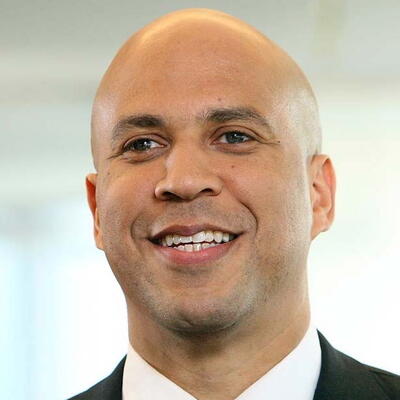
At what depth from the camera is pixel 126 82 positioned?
1745mm

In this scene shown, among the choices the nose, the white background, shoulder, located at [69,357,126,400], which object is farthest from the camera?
the white background

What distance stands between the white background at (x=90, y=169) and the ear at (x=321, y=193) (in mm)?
838

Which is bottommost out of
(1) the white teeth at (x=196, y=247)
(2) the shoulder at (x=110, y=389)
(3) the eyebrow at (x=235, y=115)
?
(2) the shoulder at (x=110, y=389)

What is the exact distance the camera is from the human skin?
1626 millimetres

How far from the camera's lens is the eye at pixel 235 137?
1.68 meters

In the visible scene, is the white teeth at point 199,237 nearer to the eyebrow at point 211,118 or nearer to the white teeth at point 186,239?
the white teeth at point 186,239

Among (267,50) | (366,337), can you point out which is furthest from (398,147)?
(267,50)

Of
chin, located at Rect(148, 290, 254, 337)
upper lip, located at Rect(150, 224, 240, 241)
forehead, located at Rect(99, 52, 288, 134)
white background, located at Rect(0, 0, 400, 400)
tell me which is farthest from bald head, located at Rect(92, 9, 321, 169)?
white background, located at Rect(0, 0, 400, 400)

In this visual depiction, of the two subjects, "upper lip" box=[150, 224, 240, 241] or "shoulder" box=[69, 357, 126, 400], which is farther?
"shoulder" box=[69, 357, 126, 400]

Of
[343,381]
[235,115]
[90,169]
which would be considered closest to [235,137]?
[235,115]

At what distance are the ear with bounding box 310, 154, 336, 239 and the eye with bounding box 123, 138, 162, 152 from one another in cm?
25

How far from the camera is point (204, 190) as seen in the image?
1.62 meters

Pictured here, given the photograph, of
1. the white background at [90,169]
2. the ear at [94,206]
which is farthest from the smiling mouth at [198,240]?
the white background at [90,169]

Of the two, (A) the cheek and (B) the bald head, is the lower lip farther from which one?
(B) the bald head
